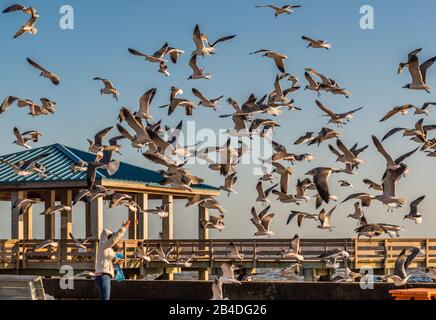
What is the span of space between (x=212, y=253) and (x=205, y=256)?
32 cm

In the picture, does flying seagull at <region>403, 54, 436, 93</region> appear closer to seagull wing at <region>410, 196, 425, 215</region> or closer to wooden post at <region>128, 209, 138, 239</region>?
seagull wing at <region>410, 196, 425, 215</region>

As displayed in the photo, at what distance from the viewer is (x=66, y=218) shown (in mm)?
40562

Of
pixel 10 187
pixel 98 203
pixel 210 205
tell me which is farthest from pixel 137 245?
pixel 210 205

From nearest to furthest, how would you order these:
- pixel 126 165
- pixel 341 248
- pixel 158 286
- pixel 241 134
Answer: pixel 158 286 → pixel 241 134 → pixel 341 248 → pixel 126 165

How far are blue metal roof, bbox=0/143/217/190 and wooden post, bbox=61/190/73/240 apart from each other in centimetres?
105

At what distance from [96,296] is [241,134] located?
17.5ft

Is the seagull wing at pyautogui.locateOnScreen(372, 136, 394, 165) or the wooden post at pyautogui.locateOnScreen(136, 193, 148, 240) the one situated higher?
the seagull wing at pyautogui.locateOnScreen(372, 136, 394, 165)

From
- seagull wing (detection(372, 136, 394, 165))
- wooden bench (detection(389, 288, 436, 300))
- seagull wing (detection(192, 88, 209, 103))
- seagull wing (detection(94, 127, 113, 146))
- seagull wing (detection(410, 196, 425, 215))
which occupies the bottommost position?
wooden bench (detection(389, 288, 436, 300))

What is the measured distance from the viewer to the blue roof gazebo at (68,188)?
37.5 metres

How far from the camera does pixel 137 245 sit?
38.2 m

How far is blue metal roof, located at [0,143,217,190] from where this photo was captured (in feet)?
124

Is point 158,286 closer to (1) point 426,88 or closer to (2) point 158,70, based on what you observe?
(2) point 158,70

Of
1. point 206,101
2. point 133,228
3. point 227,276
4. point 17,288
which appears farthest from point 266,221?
point 17,288

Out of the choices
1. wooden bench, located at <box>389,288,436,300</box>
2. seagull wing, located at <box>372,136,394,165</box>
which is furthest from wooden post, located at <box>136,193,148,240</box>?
wooden bench, located at <box>389,288,436,300</box>
